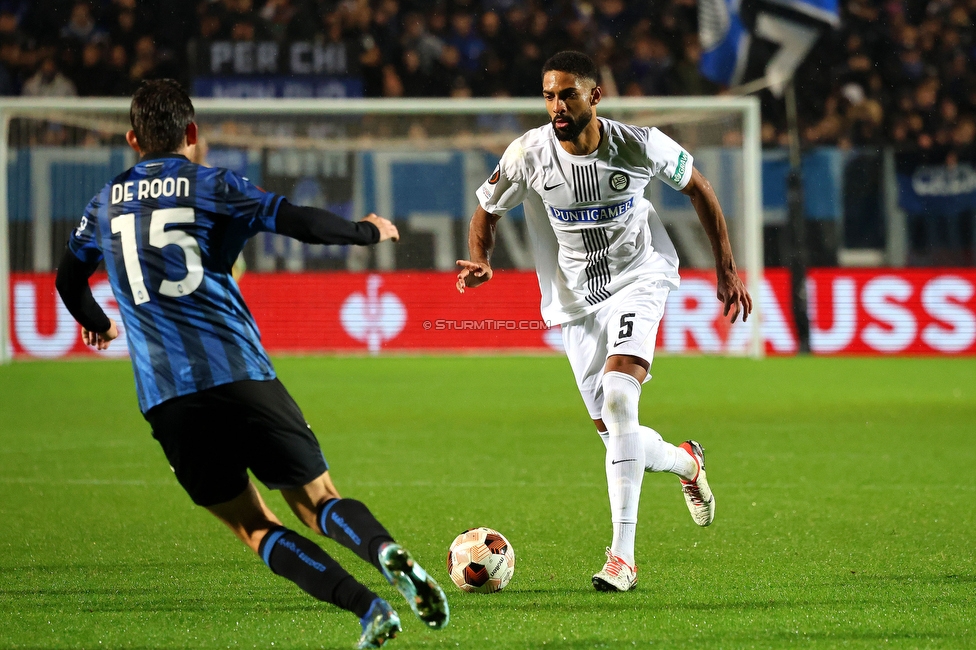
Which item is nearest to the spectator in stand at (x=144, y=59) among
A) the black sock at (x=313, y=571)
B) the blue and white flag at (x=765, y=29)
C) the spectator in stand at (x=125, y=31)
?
the spectator in stand at (x=125, y=31)

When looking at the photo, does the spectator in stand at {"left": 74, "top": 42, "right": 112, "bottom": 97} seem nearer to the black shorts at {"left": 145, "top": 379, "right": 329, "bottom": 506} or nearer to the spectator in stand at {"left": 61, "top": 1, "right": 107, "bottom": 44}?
the spectator in stand at {"left": 61, "top": 1, "right": 107, "bottom": 44}

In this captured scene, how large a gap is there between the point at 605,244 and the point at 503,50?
14.2 metres

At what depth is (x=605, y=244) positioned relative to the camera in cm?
558

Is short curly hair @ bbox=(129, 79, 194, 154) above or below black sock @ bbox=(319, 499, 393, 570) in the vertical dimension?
above

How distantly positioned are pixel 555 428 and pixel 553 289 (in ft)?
16.4

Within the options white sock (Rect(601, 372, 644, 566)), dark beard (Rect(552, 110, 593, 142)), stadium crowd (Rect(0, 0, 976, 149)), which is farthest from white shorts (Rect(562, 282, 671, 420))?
stadium crowd (Rect(0, 0, 976, 149))

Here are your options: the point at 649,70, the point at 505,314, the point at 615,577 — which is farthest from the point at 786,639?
the point at 649,70

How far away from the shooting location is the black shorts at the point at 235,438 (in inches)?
153

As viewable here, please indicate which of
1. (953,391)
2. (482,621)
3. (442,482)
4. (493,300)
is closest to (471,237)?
(482,621)

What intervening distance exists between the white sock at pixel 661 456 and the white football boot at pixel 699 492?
0.16ft

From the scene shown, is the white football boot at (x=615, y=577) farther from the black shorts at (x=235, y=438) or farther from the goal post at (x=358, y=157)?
the goal post at (x=358, y=157)

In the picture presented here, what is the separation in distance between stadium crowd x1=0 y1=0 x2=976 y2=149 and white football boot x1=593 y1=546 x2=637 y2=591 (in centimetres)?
1406

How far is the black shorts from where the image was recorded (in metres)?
3.88

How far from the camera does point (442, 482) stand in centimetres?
810
